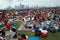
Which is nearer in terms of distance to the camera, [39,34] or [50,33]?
[39,34]

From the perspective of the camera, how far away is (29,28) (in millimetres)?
6203

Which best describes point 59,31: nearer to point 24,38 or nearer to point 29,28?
point 29,28

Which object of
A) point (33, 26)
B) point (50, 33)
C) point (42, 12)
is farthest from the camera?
point (42, 12)

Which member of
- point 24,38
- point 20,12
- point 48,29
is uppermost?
point 24,38

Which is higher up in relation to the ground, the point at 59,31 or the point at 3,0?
the point at 3,0

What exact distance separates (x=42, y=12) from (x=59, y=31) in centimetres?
356

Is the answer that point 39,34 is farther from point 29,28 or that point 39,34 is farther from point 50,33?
point 29,28

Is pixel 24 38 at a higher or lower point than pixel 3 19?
higher

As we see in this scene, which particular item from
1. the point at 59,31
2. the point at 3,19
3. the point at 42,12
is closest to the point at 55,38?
the point at 59,31

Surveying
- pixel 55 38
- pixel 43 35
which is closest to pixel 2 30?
pixel 43 35

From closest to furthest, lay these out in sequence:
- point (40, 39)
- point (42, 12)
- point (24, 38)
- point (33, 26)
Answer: point (24, 38), point (40, 39), point (33, 26), point (42, 12)

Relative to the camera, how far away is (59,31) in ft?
19.3

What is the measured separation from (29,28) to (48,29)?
2.49ft

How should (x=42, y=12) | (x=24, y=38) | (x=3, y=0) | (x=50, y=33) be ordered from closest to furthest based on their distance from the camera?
(x=24, y=38)
(x=50, y=33)
(x=3, y=0)
(x=42, y=12)
